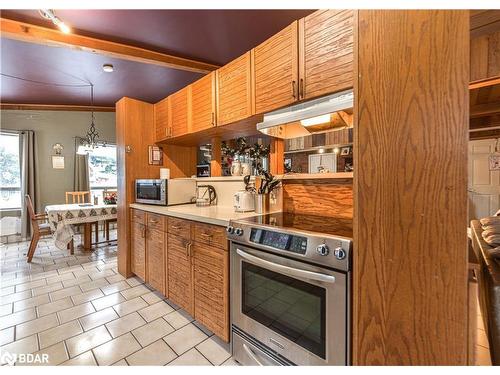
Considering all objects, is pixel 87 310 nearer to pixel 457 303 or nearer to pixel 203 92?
pixel 203 92

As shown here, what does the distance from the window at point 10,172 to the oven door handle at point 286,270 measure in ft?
17.2

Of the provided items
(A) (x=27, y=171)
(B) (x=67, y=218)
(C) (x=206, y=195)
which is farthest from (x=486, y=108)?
(A) (x=27, y=171)

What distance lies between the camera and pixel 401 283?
766 mm

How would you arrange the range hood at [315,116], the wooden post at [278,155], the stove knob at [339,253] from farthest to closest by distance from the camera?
the wooden post at [278,155] → the range hood at [315,116] → the stove knob at [339,253]

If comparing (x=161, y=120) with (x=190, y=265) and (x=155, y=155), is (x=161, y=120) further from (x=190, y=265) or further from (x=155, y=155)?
(x=190, y=265)

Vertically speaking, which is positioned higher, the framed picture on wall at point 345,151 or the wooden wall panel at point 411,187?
the framed picture on wall at point 345,151

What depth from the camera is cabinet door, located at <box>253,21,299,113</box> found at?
145cm

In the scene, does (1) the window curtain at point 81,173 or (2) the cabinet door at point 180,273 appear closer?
(2) the cabinet door at point 180,273

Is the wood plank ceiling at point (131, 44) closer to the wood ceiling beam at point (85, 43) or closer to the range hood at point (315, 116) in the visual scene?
the wood ceiling beam at point (85, 43)

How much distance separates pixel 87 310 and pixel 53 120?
4.39m

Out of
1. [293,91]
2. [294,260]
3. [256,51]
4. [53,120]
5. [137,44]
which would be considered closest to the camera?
[294,260]

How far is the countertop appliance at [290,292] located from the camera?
998 mm

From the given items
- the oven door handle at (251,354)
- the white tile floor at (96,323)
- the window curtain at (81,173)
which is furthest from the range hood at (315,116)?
the window curtain at (81,173)

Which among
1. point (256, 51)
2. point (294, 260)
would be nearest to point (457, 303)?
point (294, 260)
